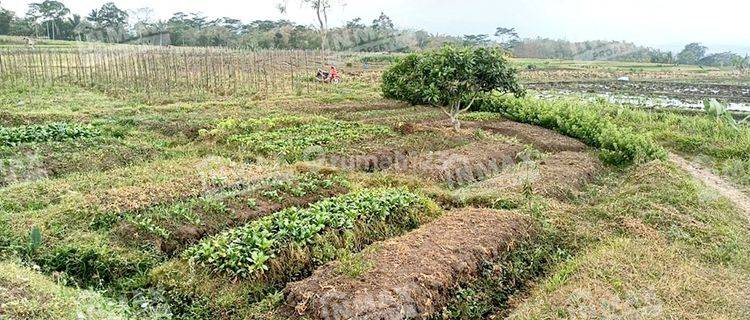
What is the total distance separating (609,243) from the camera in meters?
8.01

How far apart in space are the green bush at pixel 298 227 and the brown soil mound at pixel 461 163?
8.40 ft

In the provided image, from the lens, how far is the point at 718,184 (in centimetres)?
1255

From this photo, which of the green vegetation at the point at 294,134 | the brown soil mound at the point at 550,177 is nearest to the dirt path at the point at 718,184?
the brown soil mound at the point at 550,177

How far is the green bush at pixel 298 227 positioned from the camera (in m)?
6.63

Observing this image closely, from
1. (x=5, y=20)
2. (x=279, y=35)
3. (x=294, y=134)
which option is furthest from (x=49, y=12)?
(x=294, y=134)

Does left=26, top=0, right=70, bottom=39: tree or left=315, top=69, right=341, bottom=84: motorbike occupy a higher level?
left=26, top=0, right=70, bottom=39: tree

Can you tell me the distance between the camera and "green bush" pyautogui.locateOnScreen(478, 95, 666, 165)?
1358cm

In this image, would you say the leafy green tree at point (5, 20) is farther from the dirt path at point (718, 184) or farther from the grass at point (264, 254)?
the dirt path at point (718, 184)

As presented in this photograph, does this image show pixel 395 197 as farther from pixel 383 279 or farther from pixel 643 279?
pixel 643 279

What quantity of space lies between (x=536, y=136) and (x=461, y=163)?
185 inches

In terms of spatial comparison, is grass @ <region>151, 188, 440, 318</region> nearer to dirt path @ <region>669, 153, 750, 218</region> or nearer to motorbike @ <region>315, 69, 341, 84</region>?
dirt path @ <region>669, 153, 750, 218</region>

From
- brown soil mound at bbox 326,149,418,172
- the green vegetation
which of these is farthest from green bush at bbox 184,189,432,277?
the green vegetation

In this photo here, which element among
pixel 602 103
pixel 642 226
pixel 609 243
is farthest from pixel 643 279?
pixel 602 103

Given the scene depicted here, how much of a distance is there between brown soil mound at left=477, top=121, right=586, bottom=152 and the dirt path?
8.39ft
